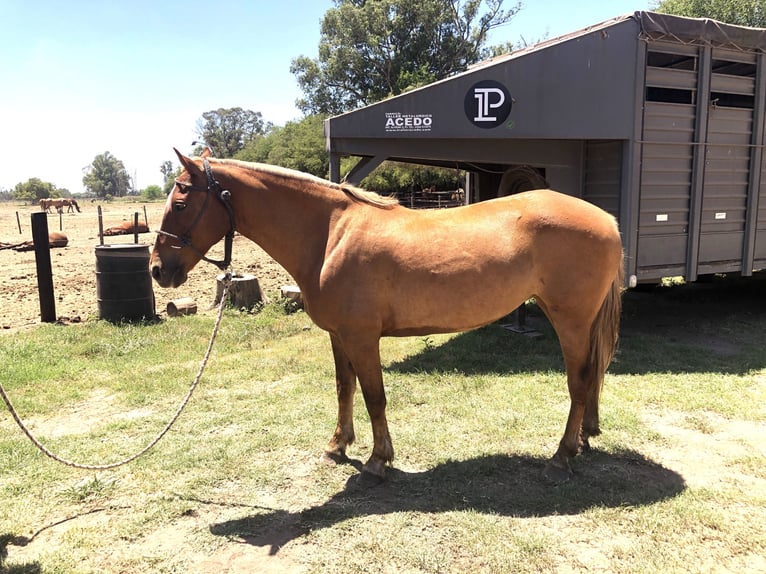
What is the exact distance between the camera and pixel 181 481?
3404mm

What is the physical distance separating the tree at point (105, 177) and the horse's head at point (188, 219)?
129 m

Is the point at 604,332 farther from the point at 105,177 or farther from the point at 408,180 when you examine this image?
the point at 105,177

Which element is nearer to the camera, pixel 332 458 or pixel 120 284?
pixel 332 458

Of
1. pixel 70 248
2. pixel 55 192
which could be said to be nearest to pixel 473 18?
pixel 70 248

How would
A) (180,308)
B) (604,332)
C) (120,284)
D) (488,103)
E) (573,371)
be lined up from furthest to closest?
1. (180,308)
2. (120,284)
3. (488,103)
4. (604,332)
5. (573,371)

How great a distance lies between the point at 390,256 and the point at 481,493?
5.36ft

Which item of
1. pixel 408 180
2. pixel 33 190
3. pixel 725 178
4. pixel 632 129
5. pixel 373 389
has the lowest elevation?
pixel 373 389

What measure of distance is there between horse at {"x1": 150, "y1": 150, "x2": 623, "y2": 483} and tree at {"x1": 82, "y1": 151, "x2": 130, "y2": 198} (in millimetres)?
129315

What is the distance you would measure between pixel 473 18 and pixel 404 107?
112 ft

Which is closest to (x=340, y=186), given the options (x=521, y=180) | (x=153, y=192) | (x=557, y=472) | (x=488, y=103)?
(x=557, y=472)

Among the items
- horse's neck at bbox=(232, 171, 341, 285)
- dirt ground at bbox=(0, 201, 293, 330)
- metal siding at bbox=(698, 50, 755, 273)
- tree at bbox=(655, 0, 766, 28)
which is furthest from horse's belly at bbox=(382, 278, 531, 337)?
tree at bbox=(655, 0, 766, 28)

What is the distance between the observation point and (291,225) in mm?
3381

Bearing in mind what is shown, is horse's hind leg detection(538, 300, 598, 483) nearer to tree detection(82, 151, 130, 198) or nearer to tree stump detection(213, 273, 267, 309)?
tree stump detection(213, 273, 267, 309)

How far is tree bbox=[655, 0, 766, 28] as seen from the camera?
20656 millimetres
